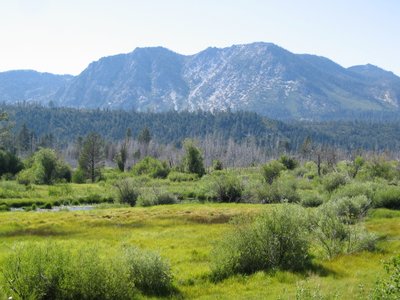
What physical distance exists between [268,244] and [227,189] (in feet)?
150

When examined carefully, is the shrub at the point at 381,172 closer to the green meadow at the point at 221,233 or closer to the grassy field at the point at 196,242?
the green meadow at the point at 221,233

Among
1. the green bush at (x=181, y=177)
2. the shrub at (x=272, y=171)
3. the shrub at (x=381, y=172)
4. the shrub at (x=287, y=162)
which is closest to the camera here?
the shrub at (x=381, y=172)

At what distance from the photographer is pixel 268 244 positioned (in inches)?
909

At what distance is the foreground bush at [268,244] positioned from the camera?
2291cm

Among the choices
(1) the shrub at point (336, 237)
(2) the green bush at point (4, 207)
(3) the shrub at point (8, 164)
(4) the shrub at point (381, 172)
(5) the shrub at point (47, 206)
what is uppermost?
(1) the shrub at point (336, 237)

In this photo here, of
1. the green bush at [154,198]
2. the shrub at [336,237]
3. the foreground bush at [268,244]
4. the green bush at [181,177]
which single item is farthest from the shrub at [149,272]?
the green bush at [181,177]

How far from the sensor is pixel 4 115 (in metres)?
94.1

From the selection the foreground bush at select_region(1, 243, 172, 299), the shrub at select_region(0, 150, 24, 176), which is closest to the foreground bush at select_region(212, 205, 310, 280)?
the foreground bush at select_region(1, 243, 172, 299)

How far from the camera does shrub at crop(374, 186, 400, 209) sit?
174 ft

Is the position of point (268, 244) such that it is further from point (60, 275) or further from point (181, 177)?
point (181, 177)

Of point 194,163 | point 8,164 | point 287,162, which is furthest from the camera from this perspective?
point 287,162

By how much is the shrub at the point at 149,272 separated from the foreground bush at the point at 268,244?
11.0ft

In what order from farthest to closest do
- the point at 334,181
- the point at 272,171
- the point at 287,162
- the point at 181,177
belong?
the point at 287,162 < the point at 181,177 < the point at 272,171 < the point at 334,181

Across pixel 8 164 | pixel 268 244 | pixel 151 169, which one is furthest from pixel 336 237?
pixel 8 164
